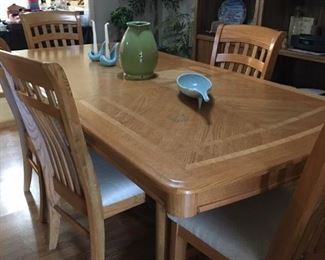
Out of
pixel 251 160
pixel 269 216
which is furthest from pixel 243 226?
pixel 251 160

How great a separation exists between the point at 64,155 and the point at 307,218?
30.4 inches

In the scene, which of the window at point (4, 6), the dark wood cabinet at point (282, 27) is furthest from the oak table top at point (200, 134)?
the window at point (4, 6)

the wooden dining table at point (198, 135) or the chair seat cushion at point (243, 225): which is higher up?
the wooden dining table at point (198, 135)

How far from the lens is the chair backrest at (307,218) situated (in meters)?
0.71

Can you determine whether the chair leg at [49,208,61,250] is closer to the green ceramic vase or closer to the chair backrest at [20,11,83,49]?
the green ceramic vase

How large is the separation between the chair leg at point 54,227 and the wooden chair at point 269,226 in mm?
611

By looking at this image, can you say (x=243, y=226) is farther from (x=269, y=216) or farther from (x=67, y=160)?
(x=67, y=160)

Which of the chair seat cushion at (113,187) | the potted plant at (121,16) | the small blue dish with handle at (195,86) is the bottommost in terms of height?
the chair seat cushion at (113,187)

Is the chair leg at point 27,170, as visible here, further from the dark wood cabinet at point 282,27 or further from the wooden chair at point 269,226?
the dark wood cabinet at point 282,27

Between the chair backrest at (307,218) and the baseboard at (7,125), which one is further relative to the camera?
the baseboard at (7,125)

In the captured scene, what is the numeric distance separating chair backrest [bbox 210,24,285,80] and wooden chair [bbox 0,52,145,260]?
0.91 metres

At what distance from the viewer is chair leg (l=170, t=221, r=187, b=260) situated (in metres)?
1.25

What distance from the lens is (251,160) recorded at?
95 centimetres

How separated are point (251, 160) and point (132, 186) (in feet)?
1.90
